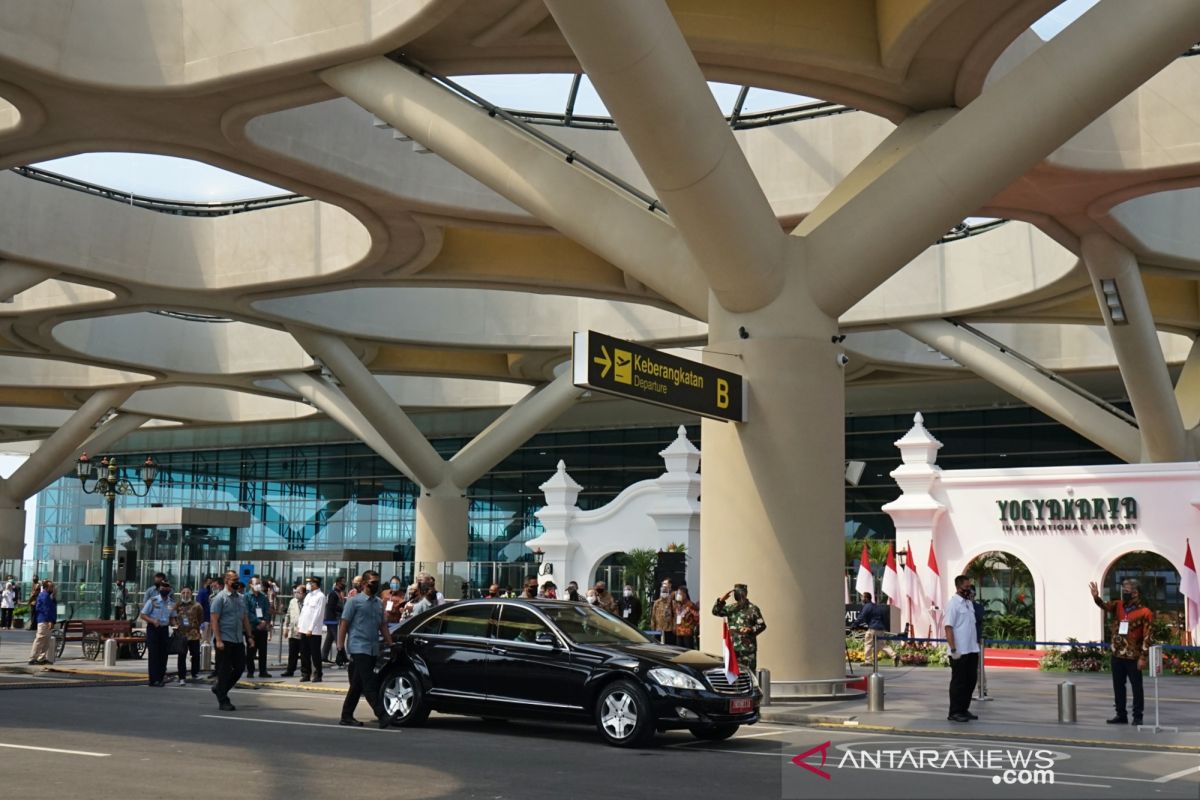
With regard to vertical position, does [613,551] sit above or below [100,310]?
below

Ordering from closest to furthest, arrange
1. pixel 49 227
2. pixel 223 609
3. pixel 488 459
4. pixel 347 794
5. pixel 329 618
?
pixel 347 794 → pixel 223 609 → pixel 329 618 → pixel 49 227 → pixel 488 459

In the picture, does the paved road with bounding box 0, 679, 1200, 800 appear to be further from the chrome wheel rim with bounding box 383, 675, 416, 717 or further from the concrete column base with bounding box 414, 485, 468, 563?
the concrete column base with bounding box 414, 485, 468, 563

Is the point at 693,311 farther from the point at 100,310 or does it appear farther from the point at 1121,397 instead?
the point at 1121,397

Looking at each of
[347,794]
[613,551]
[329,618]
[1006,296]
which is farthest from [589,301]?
[347,794]

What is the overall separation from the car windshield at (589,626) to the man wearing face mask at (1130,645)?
572 centimetres

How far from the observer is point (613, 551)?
38.1 metres

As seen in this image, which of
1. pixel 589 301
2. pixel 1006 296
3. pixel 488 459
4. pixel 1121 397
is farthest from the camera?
pixel 1121 397

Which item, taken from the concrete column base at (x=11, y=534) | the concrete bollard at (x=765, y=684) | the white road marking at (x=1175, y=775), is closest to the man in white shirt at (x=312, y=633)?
Answer: the concrete bollard at (x=765, y=684)

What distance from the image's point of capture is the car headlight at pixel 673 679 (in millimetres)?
14078

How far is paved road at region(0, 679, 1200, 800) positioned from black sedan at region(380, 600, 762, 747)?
1.06ft

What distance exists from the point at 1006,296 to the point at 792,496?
17768 millimetres

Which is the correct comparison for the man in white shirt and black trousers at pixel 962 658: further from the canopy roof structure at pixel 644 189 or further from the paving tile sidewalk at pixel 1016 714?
the canopy roof structure at pixel 644 189

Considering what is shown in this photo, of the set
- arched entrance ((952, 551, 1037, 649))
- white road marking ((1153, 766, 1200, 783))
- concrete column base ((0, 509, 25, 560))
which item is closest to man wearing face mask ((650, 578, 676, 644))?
arched entrance ((952, 551, 1037, 649))

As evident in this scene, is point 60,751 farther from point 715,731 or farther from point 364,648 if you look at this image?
point 715,731
